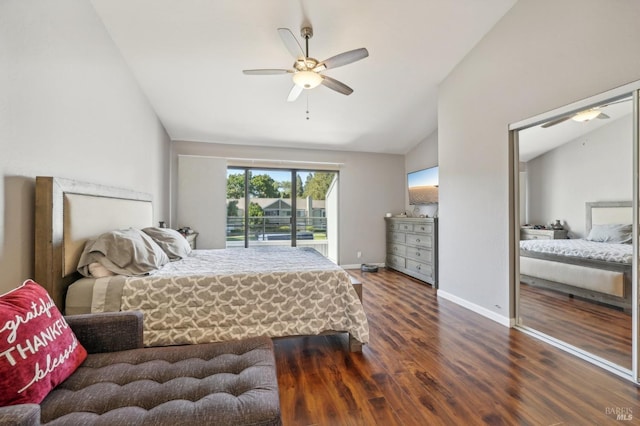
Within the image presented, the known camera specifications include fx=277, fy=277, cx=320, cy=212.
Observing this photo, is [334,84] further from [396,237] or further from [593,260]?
[396,237]

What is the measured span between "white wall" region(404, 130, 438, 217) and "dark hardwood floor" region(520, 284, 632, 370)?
7.11ft

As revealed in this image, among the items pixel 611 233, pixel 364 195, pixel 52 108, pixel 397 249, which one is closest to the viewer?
pixel 52 108

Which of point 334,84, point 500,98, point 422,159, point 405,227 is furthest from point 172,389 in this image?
point 422,159

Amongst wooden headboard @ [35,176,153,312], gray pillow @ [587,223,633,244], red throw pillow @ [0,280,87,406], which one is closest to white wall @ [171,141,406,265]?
wooden headboard @ [35,176,153,312]

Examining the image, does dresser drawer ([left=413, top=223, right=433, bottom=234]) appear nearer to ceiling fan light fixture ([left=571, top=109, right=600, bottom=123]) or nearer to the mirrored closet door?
the mirrored closet door

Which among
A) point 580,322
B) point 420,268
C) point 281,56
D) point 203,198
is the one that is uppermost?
point 281,56

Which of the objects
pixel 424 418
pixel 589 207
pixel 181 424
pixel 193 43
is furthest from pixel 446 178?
pixel 181 424

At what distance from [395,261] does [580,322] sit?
2.88 meters

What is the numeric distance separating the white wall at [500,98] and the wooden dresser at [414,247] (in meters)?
0.46

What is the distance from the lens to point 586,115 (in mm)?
2238

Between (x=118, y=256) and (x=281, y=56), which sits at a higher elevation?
(x=281, y=56)

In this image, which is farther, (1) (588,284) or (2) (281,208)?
(2) (281,208)

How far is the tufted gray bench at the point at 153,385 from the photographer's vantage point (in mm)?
938

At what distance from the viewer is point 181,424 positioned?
3.02 feet
